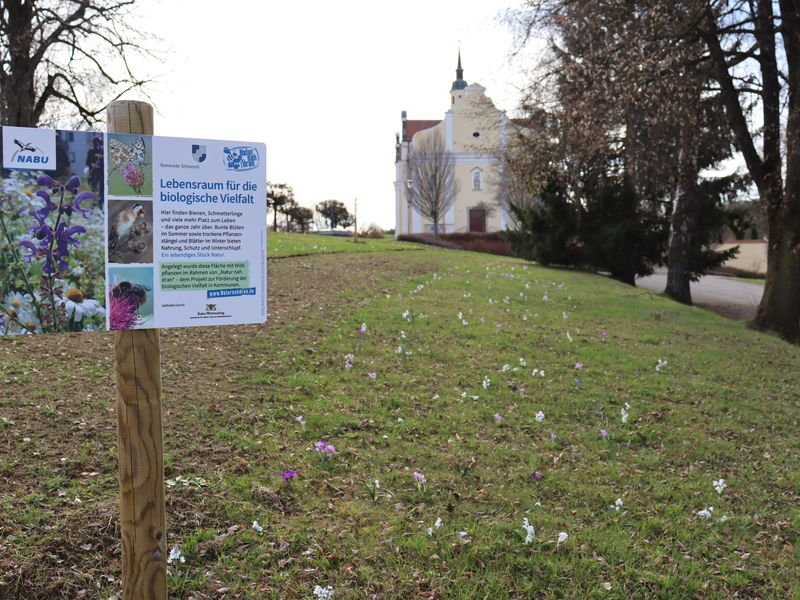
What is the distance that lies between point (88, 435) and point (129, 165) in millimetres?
3083

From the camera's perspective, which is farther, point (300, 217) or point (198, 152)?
point (300, 217)

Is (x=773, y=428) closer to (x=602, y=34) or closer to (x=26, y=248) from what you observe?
(x=26, y=248)

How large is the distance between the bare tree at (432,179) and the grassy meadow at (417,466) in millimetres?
37607

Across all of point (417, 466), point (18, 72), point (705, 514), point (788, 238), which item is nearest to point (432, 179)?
point (18, 72)

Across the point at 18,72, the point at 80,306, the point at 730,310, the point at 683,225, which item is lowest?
the point at 730,310

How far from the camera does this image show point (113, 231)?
239 cm

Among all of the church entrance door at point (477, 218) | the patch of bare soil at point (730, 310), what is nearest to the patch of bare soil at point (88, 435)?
the patch of bare soil at point (730, 310)

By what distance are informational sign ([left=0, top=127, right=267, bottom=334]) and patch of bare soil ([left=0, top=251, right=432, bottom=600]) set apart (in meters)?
1.56

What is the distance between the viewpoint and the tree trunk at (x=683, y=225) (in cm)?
1529

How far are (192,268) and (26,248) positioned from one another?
690mm

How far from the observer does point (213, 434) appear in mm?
4777

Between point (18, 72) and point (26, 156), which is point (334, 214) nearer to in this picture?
point (18, 72)

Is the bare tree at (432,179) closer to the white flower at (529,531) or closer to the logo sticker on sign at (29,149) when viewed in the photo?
the white flower at (529,531)

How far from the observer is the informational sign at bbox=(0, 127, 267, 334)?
2.33 metres
